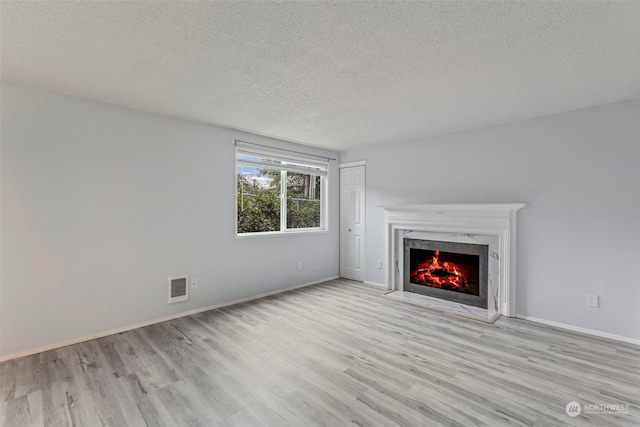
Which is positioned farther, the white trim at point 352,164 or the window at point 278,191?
the white trim at point 352,164

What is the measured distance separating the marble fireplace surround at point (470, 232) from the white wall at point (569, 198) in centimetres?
13

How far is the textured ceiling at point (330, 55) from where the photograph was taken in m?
1.59

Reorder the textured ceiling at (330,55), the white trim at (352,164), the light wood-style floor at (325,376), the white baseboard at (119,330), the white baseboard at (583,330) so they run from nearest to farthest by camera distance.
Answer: the textured ceiling at (330,55), the light wood-style floor at (325,376), the white baseboard at (119,330), the white baseboard at (583,330), the white trim at (352,164)

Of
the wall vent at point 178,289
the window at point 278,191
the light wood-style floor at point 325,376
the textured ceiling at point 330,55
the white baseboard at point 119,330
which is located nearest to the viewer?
the textured ceiling at point 330,55

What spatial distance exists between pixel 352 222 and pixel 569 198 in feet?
9.77

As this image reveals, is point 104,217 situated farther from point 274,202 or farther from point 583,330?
point 583,330

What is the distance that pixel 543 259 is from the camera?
3.28m

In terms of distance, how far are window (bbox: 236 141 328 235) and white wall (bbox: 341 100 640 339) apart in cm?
217

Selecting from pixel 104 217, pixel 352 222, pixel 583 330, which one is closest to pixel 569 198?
pixel 583 330

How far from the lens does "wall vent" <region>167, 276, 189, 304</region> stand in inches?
132

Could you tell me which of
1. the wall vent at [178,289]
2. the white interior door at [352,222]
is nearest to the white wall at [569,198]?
the white interior door at [352,222]

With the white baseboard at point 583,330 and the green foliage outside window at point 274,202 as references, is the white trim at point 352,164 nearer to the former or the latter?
the green foliage outside window at point 274,202

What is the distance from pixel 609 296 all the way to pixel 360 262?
3.09 meters

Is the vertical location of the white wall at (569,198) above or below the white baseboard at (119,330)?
above
